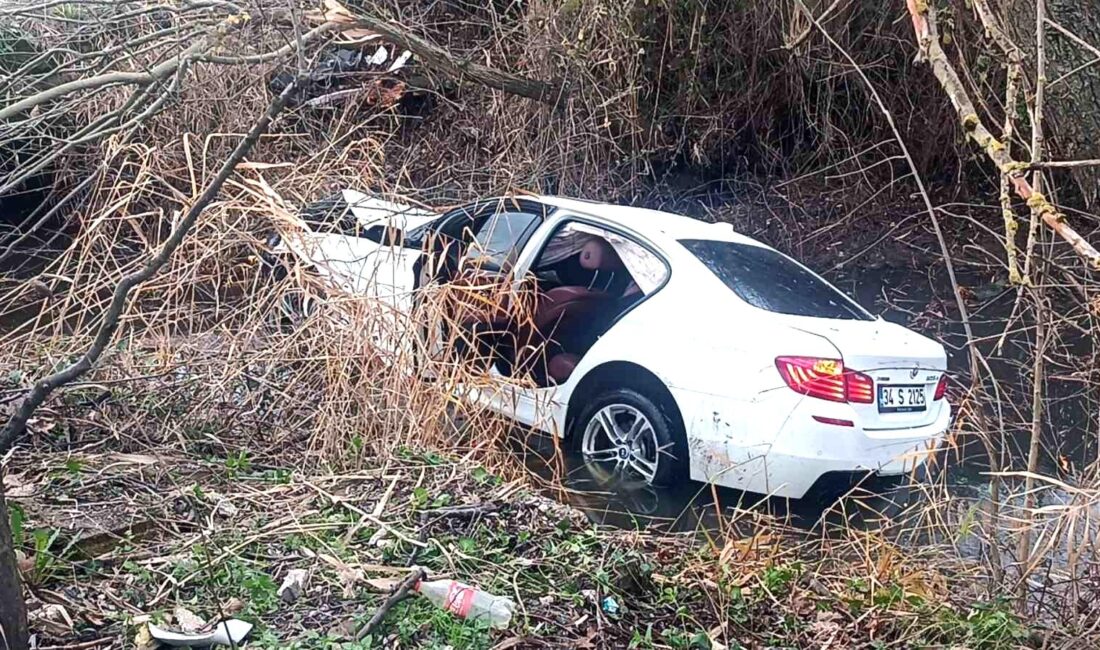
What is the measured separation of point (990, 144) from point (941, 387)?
9.16 feet

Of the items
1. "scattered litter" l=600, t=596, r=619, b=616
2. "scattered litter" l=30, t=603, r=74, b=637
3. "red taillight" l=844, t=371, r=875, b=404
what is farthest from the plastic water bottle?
"red taillight" l=844, t=371, r=875, b=404

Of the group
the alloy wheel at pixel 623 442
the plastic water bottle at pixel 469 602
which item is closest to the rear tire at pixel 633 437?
the alloy wheel at pixel 623 442

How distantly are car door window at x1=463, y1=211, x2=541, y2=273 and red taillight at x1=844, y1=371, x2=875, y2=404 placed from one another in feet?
6.85

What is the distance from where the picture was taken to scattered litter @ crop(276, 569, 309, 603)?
3.21m

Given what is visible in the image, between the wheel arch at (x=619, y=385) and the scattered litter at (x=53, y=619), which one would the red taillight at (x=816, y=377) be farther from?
the scattered litter at (x=53, y=619)

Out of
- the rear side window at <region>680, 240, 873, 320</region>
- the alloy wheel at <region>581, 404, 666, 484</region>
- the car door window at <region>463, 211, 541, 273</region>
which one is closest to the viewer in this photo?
the alloy wheel at <region>581, 404, 666, 484</region>

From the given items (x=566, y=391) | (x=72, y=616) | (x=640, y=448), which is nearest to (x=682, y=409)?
(x=640, y=448)

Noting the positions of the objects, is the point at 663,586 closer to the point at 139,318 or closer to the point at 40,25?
the point at 139,318

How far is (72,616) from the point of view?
2.93 metres

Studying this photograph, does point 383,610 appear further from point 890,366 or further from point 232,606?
point 890,366

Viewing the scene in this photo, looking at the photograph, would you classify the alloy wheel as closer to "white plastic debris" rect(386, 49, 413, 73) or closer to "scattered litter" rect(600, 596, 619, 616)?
"scattered litter" rect(600, 596, 619, 616)

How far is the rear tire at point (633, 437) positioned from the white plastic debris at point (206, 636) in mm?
2831

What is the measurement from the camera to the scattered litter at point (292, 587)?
3.21 meters

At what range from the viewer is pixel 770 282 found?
5.81 metres
